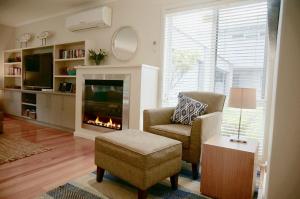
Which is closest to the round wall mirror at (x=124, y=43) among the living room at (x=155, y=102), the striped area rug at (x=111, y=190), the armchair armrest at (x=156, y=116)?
the living room at (x=155, y=102)

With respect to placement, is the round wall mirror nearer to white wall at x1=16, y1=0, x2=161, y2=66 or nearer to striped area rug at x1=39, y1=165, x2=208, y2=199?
white wall at x1=16, y1=0, x2=161, y2=66

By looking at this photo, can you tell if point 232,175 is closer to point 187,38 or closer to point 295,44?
point 295,44

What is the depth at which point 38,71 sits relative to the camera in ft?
15.7

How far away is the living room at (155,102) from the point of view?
1.56m

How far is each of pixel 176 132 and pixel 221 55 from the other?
1372 mm

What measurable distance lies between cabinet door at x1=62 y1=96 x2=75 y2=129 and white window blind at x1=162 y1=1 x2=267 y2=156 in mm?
1699

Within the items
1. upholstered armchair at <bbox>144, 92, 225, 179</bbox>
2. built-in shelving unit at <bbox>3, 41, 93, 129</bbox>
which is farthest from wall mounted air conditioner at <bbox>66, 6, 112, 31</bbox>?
upholstered armchair at <bbox>144, 92, 225, 179</bbox>

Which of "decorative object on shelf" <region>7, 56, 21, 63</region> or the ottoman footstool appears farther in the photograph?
"decorative object on shelf" <region>7, 56, 21, 63</region>

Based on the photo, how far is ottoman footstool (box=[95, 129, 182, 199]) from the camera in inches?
61.9

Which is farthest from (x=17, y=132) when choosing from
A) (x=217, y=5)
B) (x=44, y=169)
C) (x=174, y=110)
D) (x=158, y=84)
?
(x=217, y=5)

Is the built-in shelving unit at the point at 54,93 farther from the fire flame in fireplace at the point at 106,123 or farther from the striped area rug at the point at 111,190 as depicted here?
the striped area rug at the point at 111,190

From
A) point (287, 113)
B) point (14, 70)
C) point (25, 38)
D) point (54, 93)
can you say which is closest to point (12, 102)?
point (14, 70)

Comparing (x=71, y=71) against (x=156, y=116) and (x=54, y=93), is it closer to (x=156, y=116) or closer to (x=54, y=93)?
(x=54, y=93)

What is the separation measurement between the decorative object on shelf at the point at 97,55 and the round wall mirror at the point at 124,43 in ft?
Answer: 0.71
